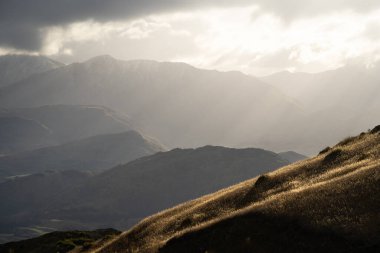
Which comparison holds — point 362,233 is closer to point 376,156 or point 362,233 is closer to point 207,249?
point 207,249

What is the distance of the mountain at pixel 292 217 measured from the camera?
2348 centimetres

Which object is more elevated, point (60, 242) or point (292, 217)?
point (60, 242)

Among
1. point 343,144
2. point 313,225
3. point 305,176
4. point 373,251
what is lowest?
point 373,251

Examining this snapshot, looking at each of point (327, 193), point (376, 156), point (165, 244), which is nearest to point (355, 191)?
point (327, 193)

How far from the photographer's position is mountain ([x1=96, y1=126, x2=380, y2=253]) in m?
23.5

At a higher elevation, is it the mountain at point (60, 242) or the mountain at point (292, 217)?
the mountain at point (60, 242)

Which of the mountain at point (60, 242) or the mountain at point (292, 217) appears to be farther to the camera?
the mountain at point (60, 242)

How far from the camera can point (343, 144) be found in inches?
1827

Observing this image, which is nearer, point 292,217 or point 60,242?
point 292,217

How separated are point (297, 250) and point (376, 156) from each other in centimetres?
1532

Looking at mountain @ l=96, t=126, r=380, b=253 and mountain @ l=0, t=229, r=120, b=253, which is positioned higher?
mountain @ l=0, t=229, r=120, b=253

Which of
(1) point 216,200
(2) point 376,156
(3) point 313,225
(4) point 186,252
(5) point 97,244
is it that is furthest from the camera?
(5) point 97,244

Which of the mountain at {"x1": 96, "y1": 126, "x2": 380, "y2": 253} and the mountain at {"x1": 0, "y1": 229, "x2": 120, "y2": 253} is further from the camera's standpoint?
the mountain at {"x1": 0, "y1": 229, "x2": 120, "y2": 253}

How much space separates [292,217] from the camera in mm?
26266
